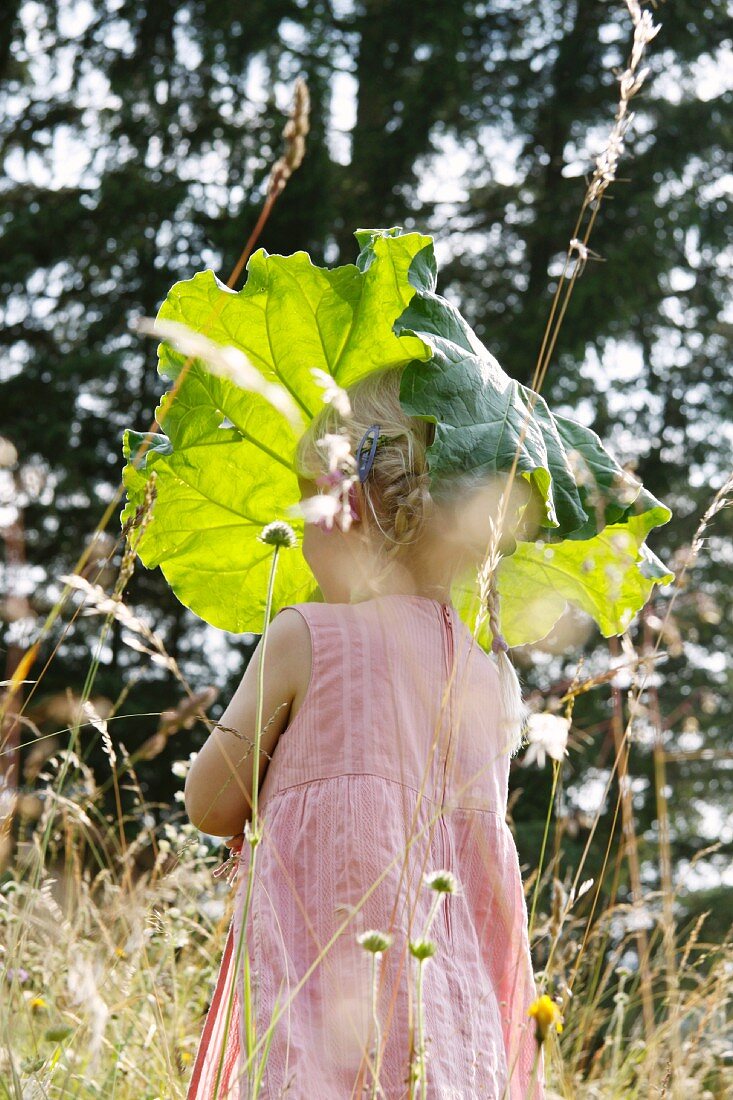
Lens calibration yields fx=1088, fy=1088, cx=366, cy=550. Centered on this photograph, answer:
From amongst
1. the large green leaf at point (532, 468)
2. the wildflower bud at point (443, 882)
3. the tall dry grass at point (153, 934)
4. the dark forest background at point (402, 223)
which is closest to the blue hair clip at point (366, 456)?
the large green leaf at point (532, 468)

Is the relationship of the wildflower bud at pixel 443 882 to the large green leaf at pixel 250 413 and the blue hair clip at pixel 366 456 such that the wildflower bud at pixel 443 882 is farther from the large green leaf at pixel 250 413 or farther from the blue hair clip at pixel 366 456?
the large green leaf at pixel 250 413

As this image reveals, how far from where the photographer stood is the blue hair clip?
4.85 ft

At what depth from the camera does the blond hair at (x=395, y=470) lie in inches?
59.6

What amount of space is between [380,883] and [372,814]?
3.4 inches

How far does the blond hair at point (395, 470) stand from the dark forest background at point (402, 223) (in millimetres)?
5926

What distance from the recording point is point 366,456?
149 centimetres

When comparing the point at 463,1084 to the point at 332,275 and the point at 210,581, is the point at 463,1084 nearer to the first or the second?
the point at 210,581

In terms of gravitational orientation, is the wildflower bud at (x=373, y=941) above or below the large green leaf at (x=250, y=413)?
below

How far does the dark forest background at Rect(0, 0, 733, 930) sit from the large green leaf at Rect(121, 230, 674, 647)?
5553 mm

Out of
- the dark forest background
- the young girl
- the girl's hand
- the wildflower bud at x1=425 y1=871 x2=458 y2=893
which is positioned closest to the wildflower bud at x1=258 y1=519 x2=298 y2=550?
the young girl

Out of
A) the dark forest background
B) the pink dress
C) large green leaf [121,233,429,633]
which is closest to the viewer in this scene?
the pink dress

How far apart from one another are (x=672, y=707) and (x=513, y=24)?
18.2 ft

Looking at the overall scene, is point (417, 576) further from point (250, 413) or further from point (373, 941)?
point (373, 941)

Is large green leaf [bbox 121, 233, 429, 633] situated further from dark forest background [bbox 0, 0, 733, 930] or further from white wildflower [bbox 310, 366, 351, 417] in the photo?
dark forest background [bbox 0, 0, 733, 930]
